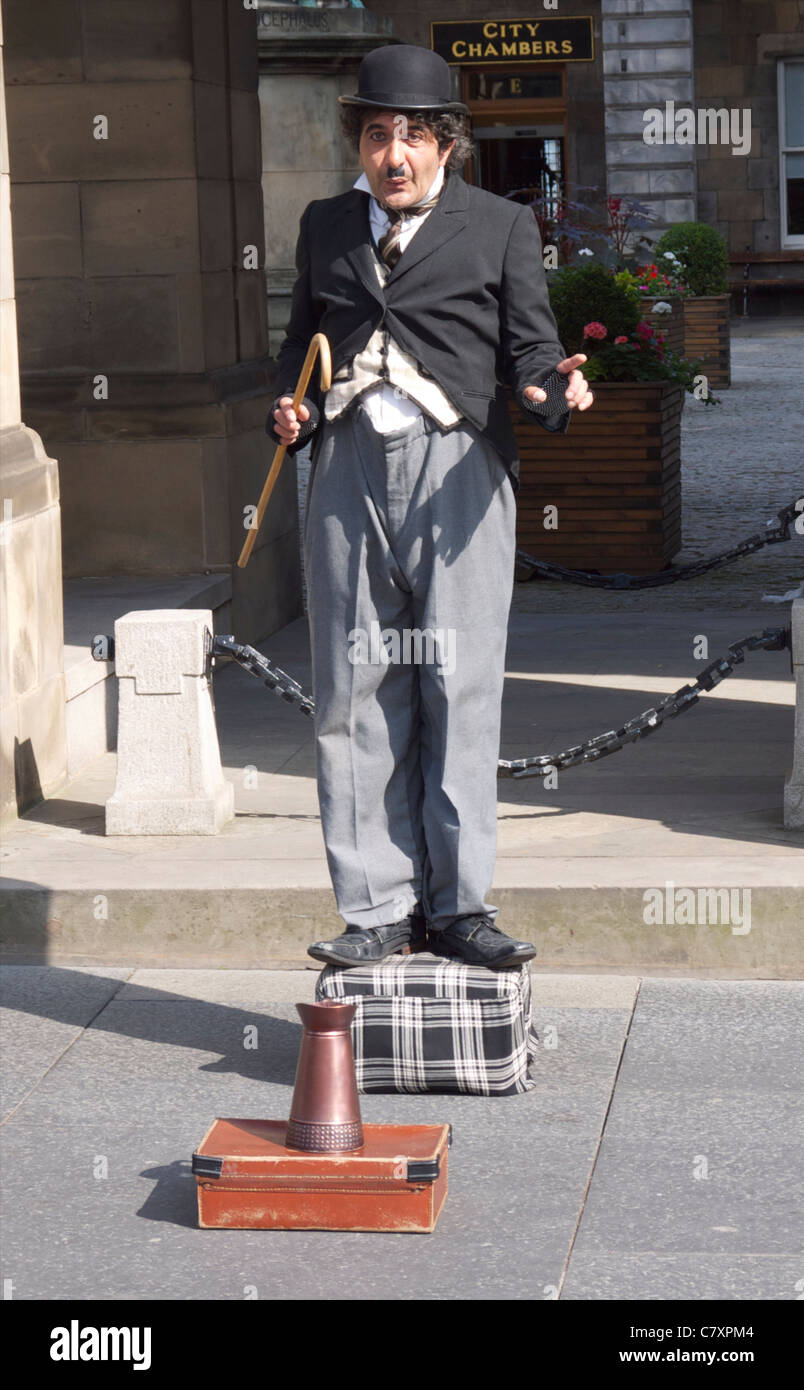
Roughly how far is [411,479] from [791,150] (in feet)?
99.4

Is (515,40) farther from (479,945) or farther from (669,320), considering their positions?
(479,945)

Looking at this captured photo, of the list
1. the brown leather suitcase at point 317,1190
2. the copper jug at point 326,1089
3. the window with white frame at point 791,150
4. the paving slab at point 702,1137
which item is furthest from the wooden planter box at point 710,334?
the brown leather suitcase at point 317,1190

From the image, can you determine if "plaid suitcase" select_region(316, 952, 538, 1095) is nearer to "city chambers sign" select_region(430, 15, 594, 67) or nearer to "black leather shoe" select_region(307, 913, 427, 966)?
"black leather shoe" select_region(307, 913, 427, 966)

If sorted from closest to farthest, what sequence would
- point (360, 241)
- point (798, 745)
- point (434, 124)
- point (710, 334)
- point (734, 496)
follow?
point (434, 124)
point (360, 241)
point (798, 745)
point (734, 496)
point (710, 334)

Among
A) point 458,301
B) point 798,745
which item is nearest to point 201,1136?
point 458,301

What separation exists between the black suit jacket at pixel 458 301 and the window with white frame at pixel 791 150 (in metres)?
29.8

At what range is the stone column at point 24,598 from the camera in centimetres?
630

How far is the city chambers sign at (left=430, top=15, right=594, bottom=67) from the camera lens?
32.0 metres

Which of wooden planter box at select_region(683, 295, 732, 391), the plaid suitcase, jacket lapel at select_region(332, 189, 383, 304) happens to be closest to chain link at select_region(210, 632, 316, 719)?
the plaid suitcase

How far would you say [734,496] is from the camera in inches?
552

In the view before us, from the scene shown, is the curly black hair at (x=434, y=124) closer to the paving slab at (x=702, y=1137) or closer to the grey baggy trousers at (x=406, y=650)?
the grey baggy trousers at (x=406, y=650)

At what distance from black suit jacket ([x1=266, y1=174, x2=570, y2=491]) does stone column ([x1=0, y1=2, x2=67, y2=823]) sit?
83.4 inches

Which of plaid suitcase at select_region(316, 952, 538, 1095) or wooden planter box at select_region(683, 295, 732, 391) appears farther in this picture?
wooden planter box at select_region(683, 295, 732, 391)
